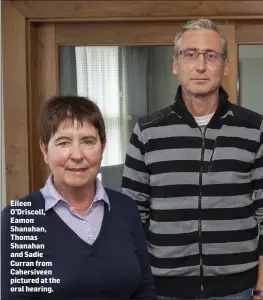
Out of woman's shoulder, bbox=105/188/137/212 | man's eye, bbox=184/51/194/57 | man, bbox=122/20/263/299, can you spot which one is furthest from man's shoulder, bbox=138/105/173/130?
woman's shoulder, bbox=105/188/137/212

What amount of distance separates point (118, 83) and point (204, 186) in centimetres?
87

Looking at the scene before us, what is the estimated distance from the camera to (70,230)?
750 millimetres

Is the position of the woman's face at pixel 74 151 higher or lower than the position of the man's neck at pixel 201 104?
lower

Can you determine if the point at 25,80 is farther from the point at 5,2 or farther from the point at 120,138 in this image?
the point at 120,138

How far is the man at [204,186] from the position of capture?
0.97m

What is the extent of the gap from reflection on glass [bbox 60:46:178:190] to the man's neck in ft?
2.42

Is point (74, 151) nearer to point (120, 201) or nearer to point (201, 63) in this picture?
point (120, 201)

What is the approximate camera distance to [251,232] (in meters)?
0.99

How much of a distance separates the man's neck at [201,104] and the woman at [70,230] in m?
0.29

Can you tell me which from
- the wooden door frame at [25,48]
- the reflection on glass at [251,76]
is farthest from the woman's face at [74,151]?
the reflection on glass at [251,76]

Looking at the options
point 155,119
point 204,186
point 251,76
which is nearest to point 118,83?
point 251,76

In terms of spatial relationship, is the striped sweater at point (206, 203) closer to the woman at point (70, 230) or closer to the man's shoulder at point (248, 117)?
the man's shoulder at point (248, 117)

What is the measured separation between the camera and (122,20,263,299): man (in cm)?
97

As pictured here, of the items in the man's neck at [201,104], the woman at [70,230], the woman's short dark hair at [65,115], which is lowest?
the woman at [70,230]
